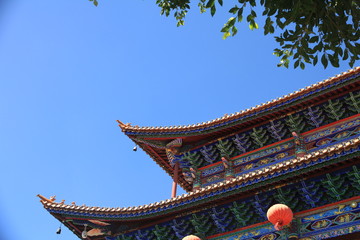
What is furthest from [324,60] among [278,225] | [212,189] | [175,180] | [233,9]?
[175,180]

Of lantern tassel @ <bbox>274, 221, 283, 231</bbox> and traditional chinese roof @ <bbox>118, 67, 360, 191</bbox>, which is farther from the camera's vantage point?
traditional chinese roof @ <bbox>118, 67, 360, 191</bbox>

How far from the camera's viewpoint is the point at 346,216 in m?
8.59

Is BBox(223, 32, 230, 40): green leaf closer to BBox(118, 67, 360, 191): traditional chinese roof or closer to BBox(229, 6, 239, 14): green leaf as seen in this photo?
BBox(229, 6, 239, 14): green leaf

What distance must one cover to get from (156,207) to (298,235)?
365 centimetres

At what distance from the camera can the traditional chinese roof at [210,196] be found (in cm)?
852

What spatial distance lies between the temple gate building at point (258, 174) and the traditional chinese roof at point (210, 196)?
2 cm

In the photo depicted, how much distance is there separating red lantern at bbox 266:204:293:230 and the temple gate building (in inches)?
20.9

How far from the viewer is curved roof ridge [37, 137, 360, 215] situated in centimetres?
845

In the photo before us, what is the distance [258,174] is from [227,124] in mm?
3634

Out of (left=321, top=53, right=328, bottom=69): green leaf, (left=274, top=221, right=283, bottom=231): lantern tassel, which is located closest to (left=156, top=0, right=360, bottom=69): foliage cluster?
(left=321, top=53, right=328, bottom=69): green leaf

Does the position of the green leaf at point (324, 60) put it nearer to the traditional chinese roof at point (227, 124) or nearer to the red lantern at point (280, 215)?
the red lantern at point (280, 215)

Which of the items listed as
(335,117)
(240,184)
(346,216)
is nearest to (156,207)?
(240,184)

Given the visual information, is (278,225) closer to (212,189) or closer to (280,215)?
(280,215)

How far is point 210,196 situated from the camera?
9906 millimetres
